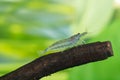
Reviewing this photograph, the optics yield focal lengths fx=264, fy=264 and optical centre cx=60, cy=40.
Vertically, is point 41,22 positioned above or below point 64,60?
above

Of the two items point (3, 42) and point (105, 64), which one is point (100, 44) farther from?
point (3, 42)

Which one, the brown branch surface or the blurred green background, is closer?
the brown branch surface

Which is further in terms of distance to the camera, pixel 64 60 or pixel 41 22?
pixel 41 22

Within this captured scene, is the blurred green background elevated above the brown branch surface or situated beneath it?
elevated above

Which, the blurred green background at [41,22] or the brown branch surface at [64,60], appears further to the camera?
the blurred green background at [41,22]

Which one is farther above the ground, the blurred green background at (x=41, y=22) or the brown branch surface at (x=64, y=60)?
the blurred green background at (x=41, y=22)
